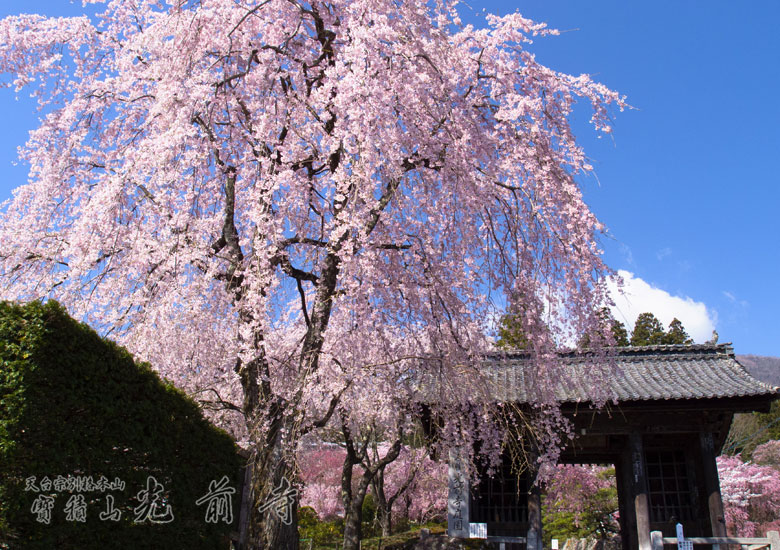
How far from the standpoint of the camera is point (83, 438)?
3.70 meters

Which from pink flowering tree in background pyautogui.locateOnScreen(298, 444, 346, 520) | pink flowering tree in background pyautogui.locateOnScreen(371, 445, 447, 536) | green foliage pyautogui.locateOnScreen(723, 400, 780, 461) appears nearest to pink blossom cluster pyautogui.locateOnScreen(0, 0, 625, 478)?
pink flowering tree in background pyautogui.locateOnScreen(371, 445, 447, 536)

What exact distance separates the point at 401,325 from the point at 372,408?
492 centimetres

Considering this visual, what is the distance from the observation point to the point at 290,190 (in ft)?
18.8

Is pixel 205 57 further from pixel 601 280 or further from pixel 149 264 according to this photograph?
pixel 601 280

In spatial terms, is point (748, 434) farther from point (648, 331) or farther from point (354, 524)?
point (354, 524)

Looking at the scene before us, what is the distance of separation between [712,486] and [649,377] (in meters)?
2.32

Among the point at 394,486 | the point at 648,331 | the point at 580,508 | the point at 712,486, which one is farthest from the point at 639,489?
the point at 648,331

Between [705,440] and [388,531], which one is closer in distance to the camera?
[705,440]

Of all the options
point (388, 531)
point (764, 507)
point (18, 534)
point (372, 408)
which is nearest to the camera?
point (18, 534)

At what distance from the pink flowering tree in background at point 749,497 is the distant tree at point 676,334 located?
386 inches

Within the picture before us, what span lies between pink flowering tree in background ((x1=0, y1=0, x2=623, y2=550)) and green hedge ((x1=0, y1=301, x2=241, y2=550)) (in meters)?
0.85

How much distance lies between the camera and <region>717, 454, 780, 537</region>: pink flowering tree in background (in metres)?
18.6

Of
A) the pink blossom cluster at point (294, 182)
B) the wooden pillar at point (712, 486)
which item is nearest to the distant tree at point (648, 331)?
the wooden pillar at point (712, 486)

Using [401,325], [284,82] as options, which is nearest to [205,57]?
[284,82]
